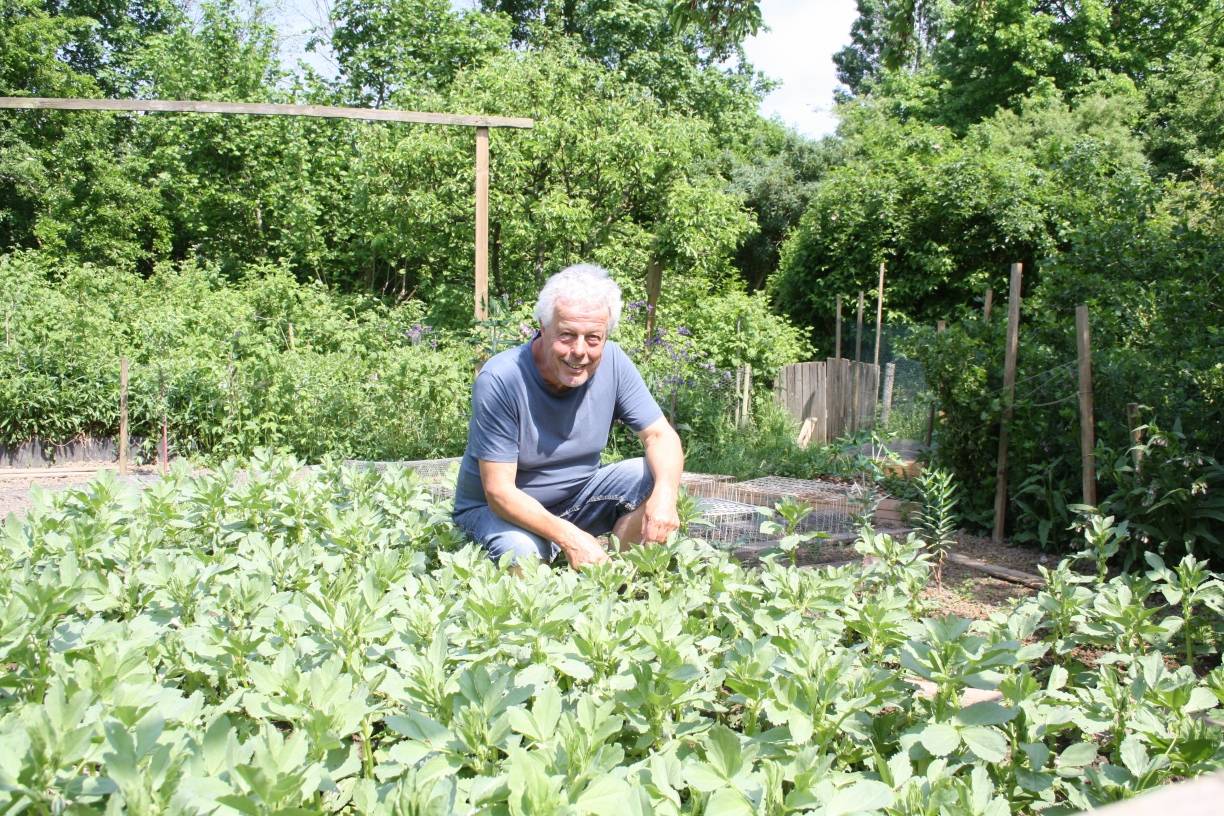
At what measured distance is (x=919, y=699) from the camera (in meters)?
1.78

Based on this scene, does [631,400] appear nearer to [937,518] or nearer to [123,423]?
[937,518]

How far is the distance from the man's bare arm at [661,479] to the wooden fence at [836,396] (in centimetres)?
556

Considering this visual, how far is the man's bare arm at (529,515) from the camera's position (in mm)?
2858

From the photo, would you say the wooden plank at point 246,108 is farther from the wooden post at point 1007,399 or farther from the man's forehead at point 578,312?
the man's forehead at point 578,312

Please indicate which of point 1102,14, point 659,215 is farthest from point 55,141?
point 1102,14

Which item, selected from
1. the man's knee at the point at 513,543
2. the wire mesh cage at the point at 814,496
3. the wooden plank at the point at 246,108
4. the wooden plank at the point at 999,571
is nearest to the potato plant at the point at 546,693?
the man's knee at the point at 513,543

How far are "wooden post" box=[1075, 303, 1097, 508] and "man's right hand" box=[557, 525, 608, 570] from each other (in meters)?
2.56

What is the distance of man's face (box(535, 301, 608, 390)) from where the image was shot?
116 inches

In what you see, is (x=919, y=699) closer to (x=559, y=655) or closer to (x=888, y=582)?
(x=559, y=655)

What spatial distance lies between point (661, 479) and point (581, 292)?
0.71 metres

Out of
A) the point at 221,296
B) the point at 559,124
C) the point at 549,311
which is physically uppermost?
the point at 559,124

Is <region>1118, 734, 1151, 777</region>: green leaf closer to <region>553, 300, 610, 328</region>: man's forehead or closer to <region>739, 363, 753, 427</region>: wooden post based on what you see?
<region>553, 300, 610, 328</region>: man's forehead

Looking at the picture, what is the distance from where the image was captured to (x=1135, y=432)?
154 inches

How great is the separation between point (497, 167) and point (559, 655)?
1052 centimetres
